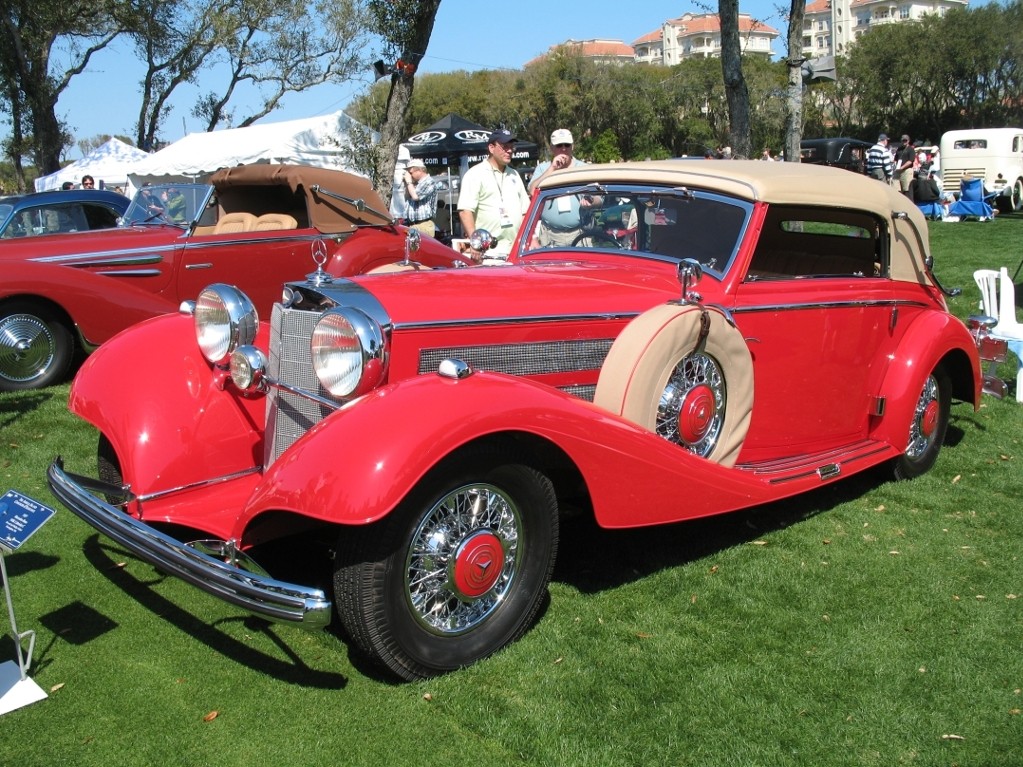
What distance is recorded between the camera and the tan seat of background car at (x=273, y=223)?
818cm

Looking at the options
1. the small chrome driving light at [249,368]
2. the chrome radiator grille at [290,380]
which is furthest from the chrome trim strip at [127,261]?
the small chrome driving light at [249,368]

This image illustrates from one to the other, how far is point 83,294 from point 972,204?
1962 centimetres

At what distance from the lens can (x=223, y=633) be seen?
3469 millimetres

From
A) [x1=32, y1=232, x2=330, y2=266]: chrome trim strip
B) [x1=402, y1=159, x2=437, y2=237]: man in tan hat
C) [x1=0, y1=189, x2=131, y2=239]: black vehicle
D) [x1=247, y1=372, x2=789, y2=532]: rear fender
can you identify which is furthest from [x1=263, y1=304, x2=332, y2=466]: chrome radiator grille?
[x1=402, y1=159, x2=437, y2=237]: man in tan hat

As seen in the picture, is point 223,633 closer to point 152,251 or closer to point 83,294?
point 83,294

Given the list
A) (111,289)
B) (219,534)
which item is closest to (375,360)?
(219,534)

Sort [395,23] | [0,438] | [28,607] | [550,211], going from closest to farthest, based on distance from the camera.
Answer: [28,607] → [550,211] → [0,438] → [395,23]

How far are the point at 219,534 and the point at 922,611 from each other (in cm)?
281

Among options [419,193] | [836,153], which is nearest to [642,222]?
[419,193]

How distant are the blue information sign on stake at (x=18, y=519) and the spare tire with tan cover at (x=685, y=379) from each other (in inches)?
81.1

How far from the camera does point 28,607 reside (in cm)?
367

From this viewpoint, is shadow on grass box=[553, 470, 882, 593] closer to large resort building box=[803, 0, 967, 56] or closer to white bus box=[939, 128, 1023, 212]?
white bus box=[939, 128, 1023, 212]

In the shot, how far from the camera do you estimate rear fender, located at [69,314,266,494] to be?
3.72 m

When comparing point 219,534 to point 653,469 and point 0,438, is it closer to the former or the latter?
point 653,469
